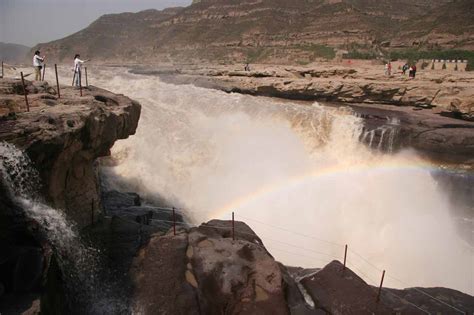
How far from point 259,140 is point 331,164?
11.1 ft

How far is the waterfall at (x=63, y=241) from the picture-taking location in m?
6.20

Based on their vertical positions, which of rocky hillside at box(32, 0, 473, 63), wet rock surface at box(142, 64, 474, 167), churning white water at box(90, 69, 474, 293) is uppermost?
rocky hillside at box(32, 0, 473, 63)

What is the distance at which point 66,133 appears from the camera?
7441 mm

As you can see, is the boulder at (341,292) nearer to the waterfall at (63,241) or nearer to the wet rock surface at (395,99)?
the waterfall at (63,241)

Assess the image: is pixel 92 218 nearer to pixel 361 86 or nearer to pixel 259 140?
pixel 259 140

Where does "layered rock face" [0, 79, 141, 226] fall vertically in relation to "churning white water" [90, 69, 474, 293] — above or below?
above

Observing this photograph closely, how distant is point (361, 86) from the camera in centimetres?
2314

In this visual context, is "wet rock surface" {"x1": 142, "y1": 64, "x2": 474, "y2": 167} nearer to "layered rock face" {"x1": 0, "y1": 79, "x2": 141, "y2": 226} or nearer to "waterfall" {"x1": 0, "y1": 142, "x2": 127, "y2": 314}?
"layered rock face" {"x1": 0, "y1": 79, "x2": 141, "y2": 226}

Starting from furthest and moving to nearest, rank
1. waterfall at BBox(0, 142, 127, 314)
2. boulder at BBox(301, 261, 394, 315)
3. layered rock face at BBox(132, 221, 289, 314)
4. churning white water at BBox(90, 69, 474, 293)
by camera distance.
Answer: churning white water at BBox(90, 69, 474, 293), boulder at BBox(301, 261, 394, 315), layered rock face at BBox(132, 221, 289, 314), waterfall at BBox(0, 142, 127, 314)

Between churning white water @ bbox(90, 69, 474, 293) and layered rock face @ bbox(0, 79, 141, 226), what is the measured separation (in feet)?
13.4

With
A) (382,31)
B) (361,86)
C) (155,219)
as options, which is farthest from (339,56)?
(155,219)

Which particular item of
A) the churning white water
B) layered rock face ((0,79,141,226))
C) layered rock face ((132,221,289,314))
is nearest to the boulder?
layered rock face ((132,221,289,314))

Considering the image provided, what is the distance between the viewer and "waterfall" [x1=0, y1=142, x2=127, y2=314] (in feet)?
20.3

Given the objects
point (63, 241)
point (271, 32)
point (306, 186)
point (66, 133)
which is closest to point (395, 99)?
point (306, 186)
